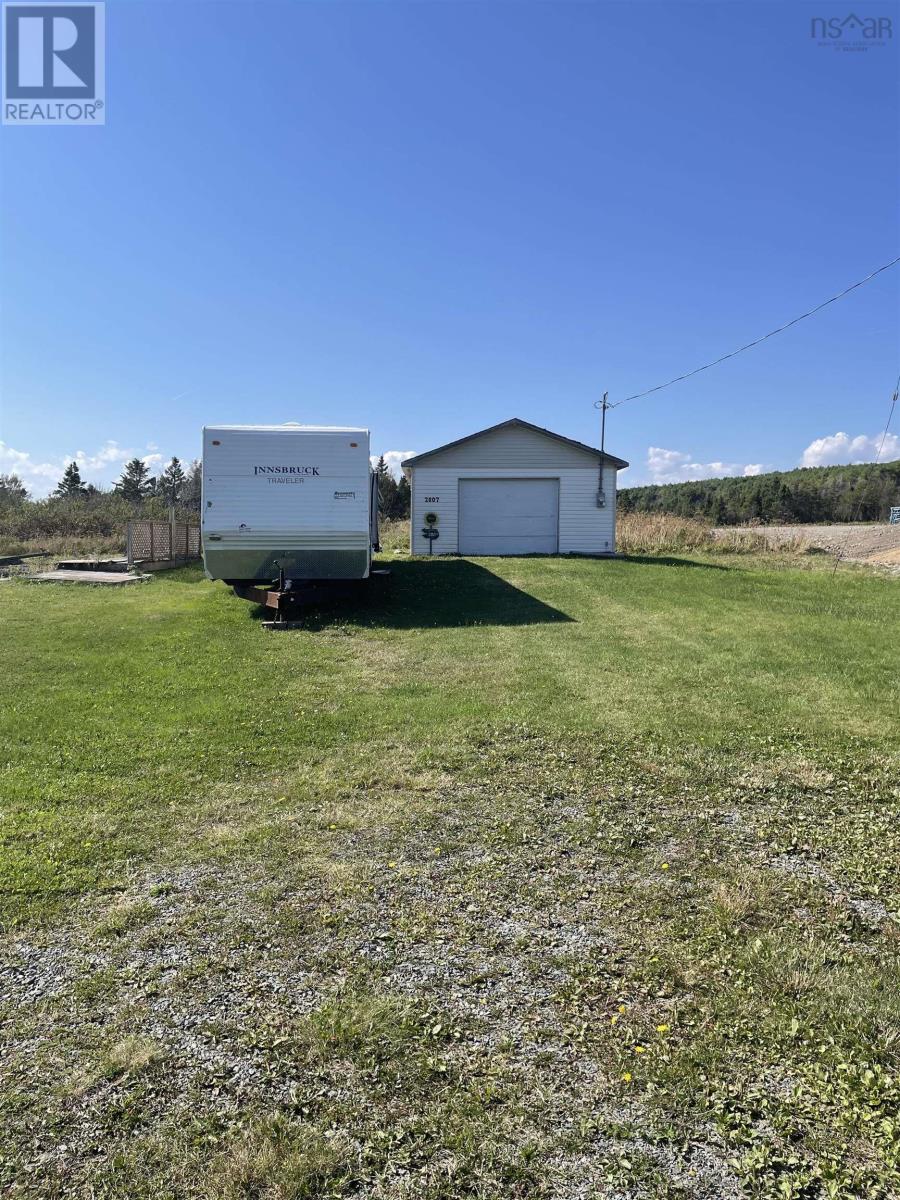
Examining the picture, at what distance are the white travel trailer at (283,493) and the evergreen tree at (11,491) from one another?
25855 millimetres

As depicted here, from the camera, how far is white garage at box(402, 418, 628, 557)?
61.6ft

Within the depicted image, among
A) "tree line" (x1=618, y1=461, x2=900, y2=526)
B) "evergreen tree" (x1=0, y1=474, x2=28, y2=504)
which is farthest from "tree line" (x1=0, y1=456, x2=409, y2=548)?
"tree line" (x1=618, y1=461, x2=900, y2=526)

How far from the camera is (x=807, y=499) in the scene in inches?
2815

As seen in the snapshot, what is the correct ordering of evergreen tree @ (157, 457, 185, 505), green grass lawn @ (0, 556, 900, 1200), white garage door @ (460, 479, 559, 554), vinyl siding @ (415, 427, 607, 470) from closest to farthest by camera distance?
green grass lawn @ (0, 556, 900, 1200)
vinyl siding @ (415, 427, 607, 470)
white garage door @ (460, 479, 559, 554)
evergreen tree @ (157, 457, 185, 505)

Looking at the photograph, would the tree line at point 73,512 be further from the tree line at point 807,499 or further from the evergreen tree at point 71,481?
the tree line at point 807,499

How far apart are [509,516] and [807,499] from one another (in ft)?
211

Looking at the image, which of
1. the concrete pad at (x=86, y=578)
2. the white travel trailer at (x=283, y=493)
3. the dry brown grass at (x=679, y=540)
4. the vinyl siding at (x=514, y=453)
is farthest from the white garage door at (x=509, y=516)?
the white travel trailer at (x=283, y=493)

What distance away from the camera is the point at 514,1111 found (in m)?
1.96

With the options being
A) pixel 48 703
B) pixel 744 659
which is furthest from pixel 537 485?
pixel 48 703

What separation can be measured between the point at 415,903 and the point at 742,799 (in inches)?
85.5

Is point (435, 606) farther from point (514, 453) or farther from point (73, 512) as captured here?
point (73, 512)

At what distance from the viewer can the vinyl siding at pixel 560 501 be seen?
18.8m

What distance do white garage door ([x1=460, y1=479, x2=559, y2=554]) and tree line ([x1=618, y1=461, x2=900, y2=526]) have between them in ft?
142

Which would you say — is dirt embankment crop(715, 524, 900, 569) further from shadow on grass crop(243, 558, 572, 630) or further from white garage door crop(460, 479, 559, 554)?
shadow on grass crop(243, 558, 572, 630)
